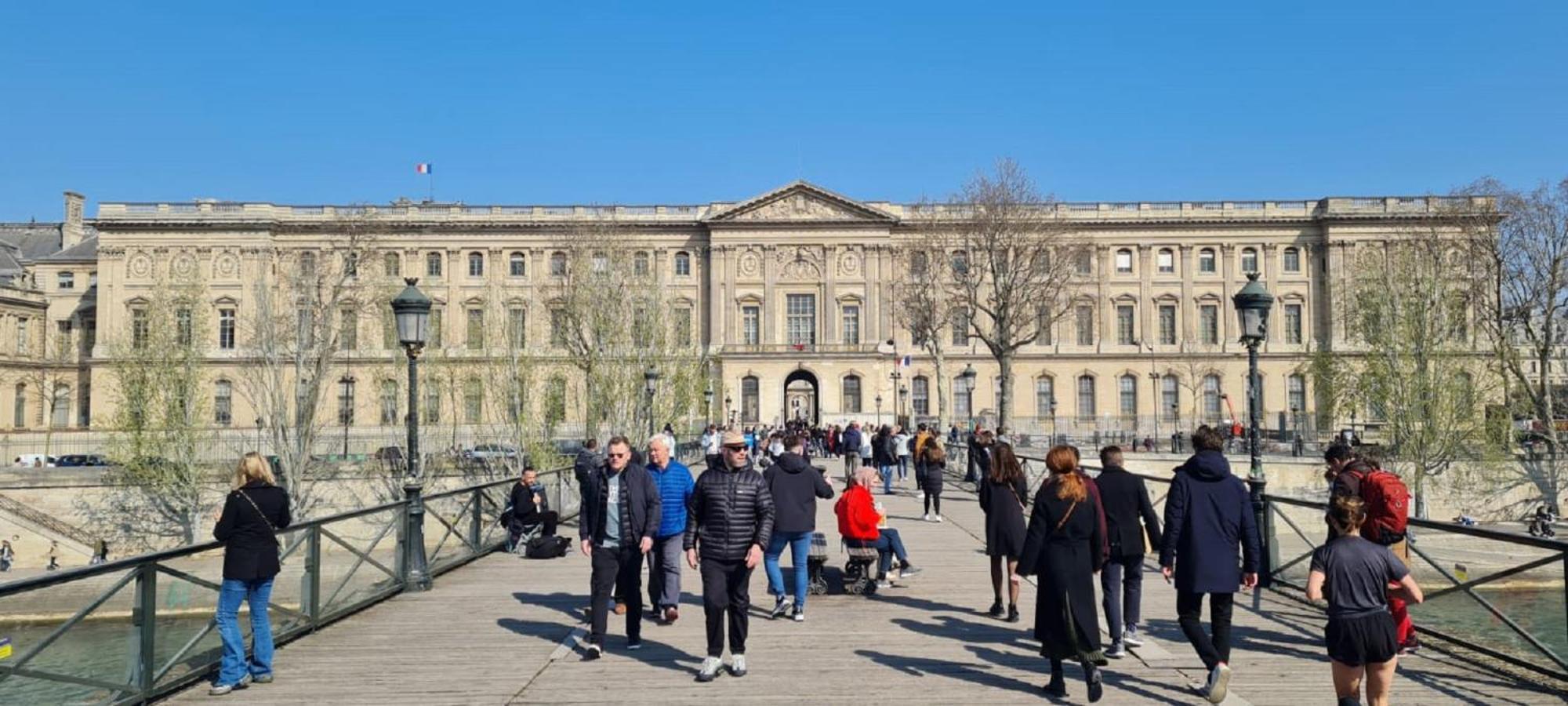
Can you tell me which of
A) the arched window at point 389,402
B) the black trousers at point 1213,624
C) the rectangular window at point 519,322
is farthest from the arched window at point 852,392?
the black trousers at point 1213,624

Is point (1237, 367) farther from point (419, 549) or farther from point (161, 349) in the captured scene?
point (419, 549)

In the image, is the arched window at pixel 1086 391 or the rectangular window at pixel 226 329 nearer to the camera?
the rectangular window at pixel 226 329

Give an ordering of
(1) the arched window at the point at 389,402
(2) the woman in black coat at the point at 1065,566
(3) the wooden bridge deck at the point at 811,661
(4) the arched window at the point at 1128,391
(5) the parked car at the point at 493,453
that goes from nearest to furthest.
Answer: (2) the woman in black coat at the point at 1065,566, (3) the wooden bridge deck at the point at 811,661, (5) the parked car at the point at 493,453, (1) the arched window at the point at 389,402, (4) the arched window at the point at 1128,391

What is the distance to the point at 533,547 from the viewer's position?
15062 millimetres

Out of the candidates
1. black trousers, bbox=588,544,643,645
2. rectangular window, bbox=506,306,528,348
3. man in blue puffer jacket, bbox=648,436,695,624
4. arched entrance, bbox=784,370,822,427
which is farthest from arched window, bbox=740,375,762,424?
black trousers, bbox=588,544,643,645

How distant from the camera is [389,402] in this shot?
56812mm

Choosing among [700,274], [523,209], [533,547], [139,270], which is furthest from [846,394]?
[533,547]

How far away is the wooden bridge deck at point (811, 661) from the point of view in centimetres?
769

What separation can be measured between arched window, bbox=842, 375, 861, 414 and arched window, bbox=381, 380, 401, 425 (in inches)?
997

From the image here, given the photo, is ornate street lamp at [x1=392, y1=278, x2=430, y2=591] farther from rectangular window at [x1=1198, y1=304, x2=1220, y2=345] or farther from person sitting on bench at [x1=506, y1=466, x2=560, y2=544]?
rectangular window at [x1=1198, y1=304, x2=1220, y2=345]

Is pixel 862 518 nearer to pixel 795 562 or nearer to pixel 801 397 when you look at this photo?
pixel 795 562

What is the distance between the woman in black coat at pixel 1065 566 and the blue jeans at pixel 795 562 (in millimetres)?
2933

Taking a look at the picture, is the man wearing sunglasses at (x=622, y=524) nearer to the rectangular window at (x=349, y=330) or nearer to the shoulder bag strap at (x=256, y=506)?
the shoulder bag strap at (x=256, y=506)

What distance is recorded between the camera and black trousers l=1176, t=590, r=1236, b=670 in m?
7.57
